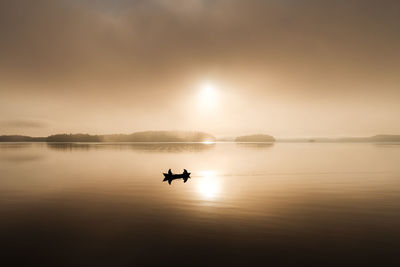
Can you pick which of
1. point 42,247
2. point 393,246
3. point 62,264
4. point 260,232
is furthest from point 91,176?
point 393,246

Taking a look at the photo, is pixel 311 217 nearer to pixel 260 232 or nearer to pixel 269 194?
pixel 260 232

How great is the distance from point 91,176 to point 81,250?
3852cm

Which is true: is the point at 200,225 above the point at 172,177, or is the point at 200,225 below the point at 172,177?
below

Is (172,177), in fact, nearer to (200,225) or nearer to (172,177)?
(172,177)

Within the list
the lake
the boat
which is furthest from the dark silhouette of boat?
the lake

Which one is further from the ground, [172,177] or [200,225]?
[172,177]

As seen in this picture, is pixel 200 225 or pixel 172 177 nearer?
pixel 200 225

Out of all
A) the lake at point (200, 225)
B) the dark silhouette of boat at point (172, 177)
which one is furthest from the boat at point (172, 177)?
the lake at point (200, 225)

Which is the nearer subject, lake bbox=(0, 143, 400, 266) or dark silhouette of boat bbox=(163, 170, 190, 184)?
lake bbox=(0, 143, 400, 266)

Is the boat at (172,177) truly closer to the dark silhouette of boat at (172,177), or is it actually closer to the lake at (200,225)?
the dark silhouette of boat at (172,177)

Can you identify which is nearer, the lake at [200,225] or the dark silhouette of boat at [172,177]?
the lake at [200,225]

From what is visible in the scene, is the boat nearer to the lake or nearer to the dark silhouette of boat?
the dark silhouette of boat

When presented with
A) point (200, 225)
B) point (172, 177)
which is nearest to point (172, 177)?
point (172, 177)

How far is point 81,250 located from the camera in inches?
691
